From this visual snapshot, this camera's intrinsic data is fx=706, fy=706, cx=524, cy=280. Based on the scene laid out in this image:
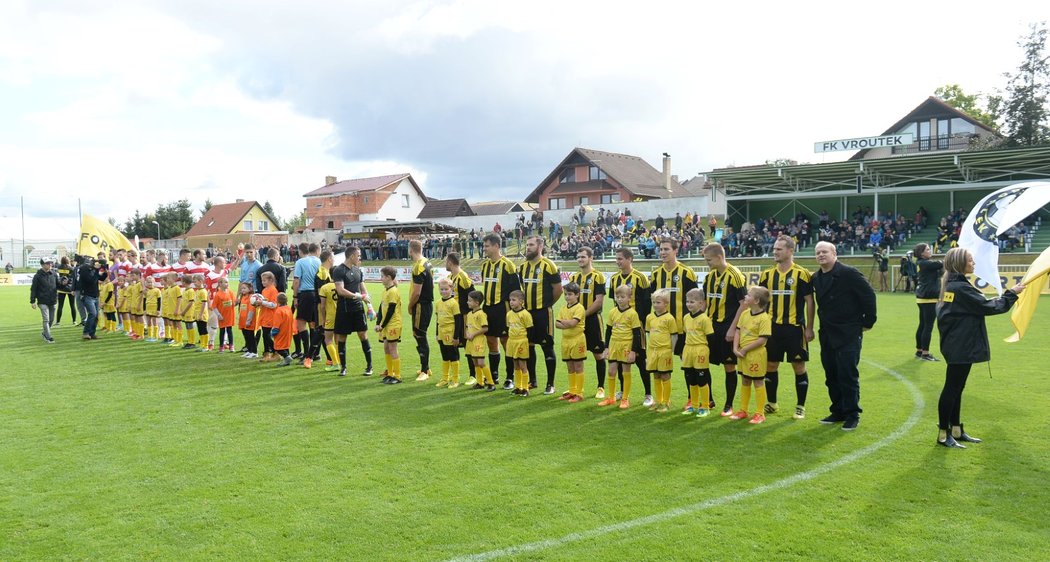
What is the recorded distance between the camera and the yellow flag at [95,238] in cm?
1942

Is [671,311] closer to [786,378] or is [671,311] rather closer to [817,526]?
[786,378]

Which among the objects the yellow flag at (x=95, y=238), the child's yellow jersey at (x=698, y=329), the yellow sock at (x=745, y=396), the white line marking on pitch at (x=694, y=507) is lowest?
the white line marking on pitch at (x=694, y=507)

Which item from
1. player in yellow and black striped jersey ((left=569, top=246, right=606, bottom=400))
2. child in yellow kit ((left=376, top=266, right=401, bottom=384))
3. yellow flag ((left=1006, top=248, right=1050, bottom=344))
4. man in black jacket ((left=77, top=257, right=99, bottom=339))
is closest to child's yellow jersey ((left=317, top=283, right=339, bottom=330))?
child in yellow kit ((left=376, top=266, right=401, bottom=384))

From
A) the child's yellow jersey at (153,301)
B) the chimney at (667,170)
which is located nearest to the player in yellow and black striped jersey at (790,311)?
the child's yellow jersey at (153,301)

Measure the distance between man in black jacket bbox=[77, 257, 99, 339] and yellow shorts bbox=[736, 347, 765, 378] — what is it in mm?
14162

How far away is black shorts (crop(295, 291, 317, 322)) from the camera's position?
11.9 meters

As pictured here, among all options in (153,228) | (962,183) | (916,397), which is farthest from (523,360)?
(153,228)

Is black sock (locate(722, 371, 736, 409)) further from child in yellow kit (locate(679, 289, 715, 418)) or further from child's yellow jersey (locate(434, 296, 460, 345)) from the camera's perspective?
child's yellow jersey (locate(434, 296, 460, 345))

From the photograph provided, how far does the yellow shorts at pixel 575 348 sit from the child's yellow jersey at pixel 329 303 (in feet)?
13.6

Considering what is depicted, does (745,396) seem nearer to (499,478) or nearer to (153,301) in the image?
(499,478)

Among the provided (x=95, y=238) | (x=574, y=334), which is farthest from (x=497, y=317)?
(x=95, y=238)

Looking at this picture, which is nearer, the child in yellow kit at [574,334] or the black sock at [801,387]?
the black sock at [801,387]

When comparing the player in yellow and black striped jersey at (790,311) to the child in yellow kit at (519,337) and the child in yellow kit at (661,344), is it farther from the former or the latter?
the child in yellow kit at (519,337)

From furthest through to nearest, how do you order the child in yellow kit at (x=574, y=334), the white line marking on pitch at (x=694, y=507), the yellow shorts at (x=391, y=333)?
the yellow shorts at (x=391, y=333), the child in yellow kit at (x=574, y=334), the white line marking on pitch at (x=694, y=507)
